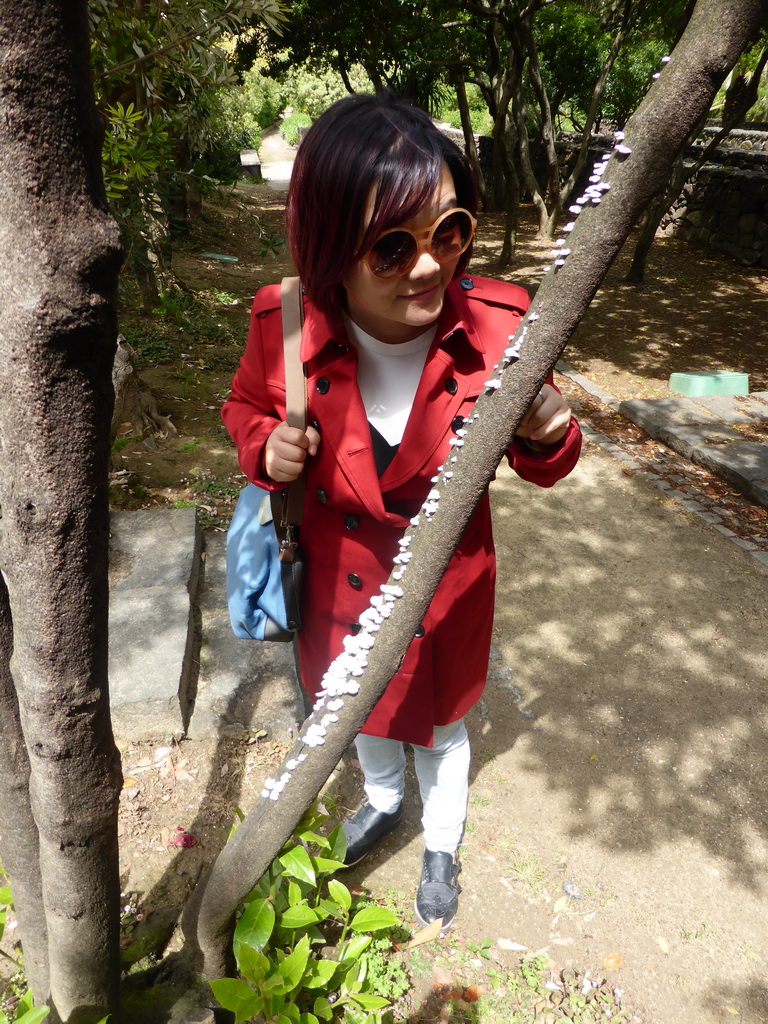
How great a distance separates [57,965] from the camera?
1.58 metres

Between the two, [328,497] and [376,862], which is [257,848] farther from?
[376,862]

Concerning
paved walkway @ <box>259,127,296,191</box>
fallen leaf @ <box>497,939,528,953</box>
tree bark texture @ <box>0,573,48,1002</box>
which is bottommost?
paved walkway @ <box>259,127,296,191</box>

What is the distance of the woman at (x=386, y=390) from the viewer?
4.76 feet

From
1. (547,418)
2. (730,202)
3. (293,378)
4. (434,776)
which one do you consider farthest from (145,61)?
(730,202)

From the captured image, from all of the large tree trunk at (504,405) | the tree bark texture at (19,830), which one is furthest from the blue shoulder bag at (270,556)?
the tree bark texture at (19,830)

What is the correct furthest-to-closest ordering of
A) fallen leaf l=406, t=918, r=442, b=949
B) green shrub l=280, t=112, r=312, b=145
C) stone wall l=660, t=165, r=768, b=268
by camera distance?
green shrub l=280, t=112, r=312, b=145 → stone wall l=660, t=165, r=768, b=268 → fallen leaf l=406, t=918, r=442, b=949


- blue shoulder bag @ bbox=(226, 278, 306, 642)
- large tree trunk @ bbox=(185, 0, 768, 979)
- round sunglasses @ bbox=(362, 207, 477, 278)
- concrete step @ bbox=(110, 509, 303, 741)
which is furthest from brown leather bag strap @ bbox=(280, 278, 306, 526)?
concrete step @ bbox=(110, 509, 303, 741)

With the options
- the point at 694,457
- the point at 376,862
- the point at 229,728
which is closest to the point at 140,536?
the point at 229,728

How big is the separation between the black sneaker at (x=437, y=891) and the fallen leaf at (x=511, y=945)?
17 centimetres

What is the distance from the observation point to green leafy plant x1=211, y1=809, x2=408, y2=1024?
1678 mm

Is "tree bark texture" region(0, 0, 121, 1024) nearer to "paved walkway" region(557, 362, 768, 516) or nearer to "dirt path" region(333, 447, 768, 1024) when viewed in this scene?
"dirt path" region(333, 447, 768, 1024)

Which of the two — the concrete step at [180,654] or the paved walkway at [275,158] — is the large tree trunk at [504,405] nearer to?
the concrete step at [180,654]

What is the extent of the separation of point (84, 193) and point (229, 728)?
252 centimetres

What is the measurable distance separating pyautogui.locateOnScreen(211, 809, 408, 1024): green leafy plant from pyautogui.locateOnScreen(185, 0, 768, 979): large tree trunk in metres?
0.11
